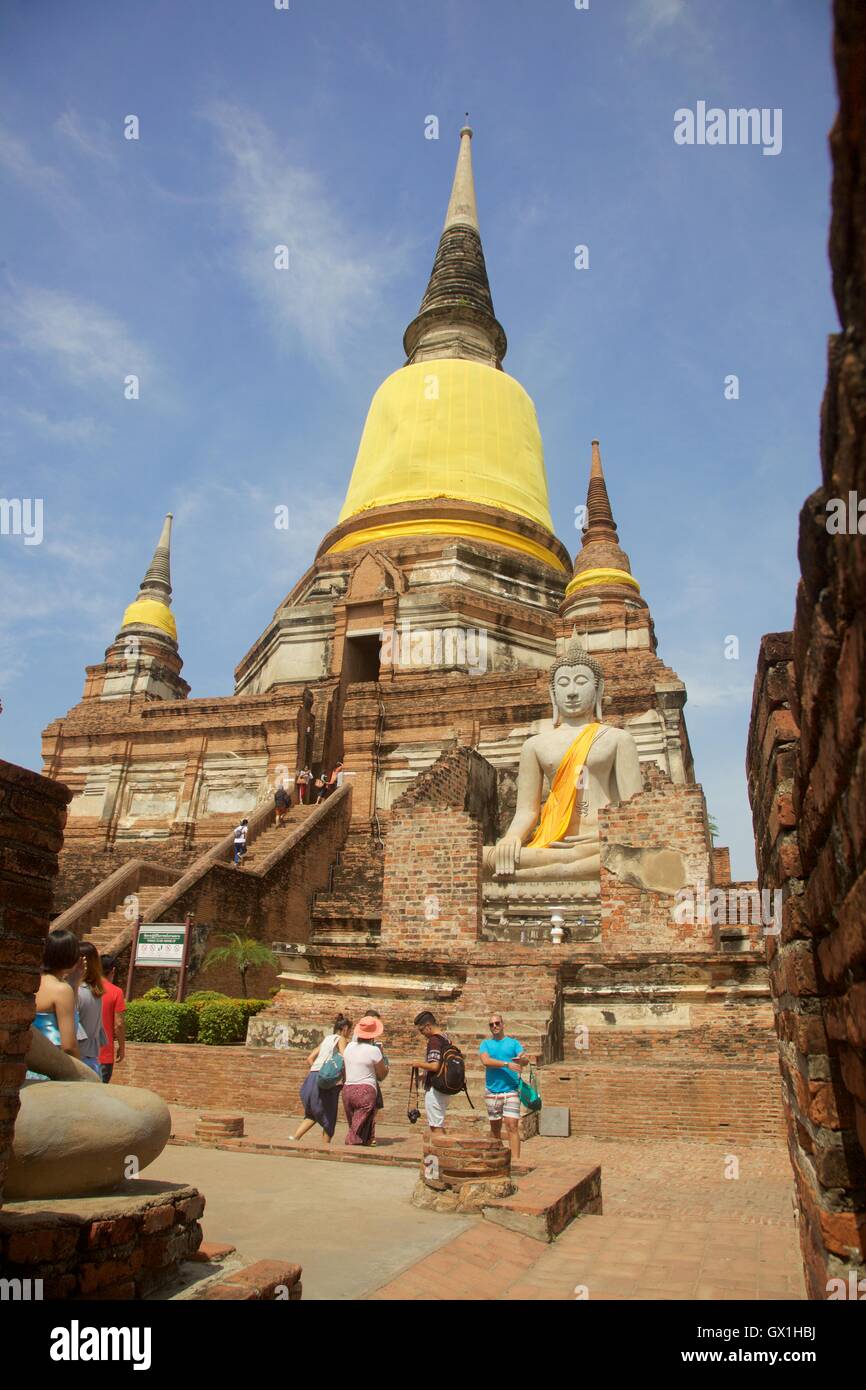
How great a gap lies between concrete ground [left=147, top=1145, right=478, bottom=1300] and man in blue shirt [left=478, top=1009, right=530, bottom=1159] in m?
0.84

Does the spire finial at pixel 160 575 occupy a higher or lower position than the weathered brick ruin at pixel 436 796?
higher

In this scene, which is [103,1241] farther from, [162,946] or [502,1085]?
[162,946]

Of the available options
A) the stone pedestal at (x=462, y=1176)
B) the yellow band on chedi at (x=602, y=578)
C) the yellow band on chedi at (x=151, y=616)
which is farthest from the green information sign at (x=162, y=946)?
the yellow band on chedi at (x=151, y=616)

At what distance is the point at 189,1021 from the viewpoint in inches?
431

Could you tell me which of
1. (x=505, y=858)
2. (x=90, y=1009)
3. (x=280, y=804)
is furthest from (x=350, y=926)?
(x=90, y=1009)

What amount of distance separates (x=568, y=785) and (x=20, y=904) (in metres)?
11.1

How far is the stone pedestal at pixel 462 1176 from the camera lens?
5.08 meters

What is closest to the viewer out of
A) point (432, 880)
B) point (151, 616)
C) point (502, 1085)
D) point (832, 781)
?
point (832, 781)

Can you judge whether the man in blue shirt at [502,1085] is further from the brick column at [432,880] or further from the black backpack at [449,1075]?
the brick column at [432,880]

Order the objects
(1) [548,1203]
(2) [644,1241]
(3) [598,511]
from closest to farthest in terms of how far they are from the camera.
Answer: (1) [548,1203] → (2) [644,1241] → (3) [598,511]

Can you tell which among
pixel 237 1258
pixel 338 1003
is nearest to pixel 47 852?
pixel 237 1258

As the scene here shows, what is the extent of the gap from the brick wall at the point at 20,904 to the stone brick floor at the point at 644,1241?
1637 millimetres

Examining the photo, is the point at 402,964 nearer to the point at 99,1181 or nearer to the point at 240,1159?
the point at 240,1159

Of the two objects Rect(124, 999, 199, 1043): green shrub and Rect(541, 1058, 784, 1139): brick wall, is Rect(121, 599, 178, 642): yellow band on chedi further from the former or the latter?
Rect(541, 1058, 784, 1139): brick wall
